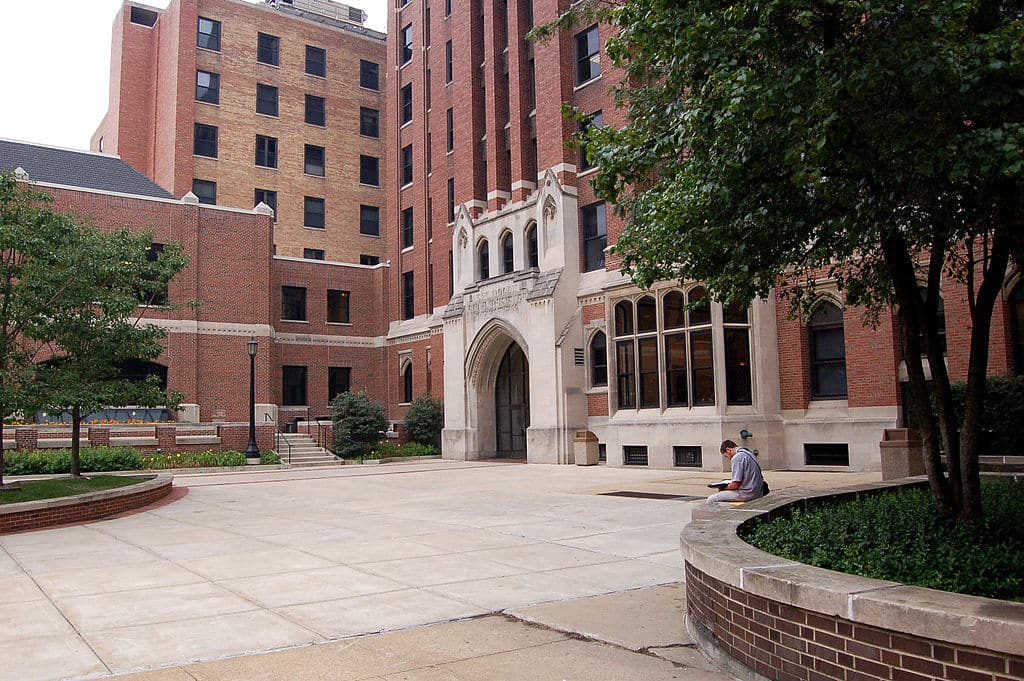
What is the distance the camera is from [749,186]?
769 cm

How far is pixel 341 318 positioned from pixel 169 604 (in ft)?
117

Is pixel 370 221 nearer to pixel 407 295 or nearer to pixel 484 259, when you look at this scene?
pixel 407 295

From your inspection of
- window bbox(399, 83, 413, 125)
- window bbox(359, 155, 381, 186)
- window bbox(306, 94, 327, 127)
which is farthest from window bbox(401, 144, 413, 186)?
window bbox(306, 94, 327, 127)

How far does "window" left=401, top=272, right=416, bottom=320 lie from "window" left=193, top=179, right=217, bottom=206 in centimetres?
1185

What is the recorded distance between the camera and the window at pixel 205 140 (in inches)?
1763

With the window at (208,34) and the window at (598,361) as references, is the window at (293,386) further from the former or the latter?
the window at (208,34)

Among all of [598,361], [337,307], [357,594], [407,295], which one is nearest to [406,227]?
[407,295]

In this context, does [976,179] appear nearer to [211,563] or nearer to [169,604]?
[169,604]

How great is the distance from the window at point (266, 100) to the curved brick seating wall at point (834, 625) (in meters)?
45.8

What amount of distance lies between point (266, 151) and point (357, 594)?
141 feet

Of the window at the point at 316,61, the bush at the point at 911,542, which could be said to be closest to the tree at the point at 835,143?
the bush at the point at 911,542

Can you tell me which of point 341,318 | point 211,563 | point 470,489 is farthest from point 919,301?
point 341,318

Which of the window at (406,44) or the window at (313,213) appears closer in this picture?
the window at (406,44)

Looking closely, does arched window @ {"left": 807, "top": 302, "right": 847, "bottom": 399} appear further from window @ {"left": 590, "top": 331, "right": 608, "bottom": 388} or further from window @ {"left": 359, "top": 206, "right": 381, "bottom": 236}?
window @ {"left": 359, "top": 206, "right": 381, "bottom": 236}
